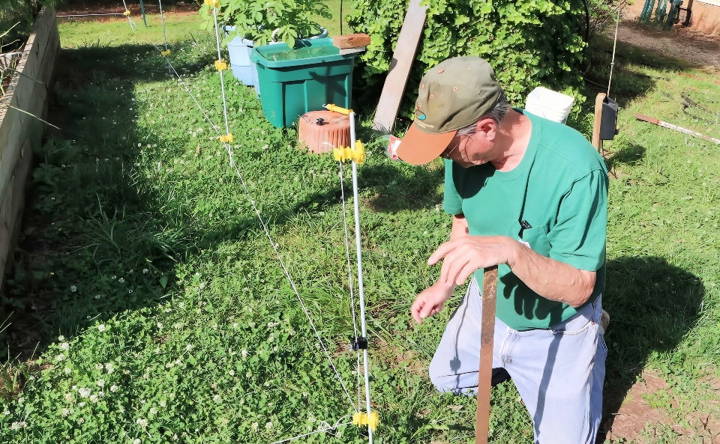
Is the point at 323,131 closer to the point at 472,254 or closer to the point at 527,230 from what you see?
the point at 527,230

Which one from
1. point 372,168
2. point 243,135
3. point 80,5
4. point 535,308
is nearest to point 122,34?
point 80,5

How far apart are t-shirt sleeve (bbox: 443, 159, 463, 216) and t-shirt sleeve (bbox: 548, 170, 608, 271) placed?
539 mm

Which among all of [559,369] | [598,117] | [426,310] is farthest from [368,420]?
[598,117]

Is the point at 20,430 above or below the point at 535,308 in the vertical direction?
below

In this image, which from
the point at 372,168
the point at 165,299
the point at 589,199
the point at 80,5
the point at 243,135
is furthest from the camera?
the point at 80,5

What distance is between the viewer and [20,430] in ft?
10.00

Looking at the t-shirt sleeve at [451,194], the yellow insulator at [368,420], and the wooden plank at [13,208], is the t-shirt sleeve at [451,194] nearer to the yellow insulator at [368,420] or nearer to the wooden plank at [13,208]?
the yellow insulator at [368,420]

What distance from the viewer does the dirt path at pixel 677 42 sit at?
987cm

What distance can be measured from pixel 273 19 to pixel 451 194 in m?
3.94

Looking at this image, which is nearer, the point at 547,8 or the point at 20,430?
the point at 20,430

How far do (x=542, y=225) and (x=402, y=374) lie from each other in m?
1.45

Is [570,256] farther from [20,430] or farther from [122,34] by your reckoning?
[122,34]

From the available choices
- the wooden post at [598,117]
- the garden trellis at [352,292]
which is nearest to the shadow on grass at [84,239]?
the garden trellis at [352,292]

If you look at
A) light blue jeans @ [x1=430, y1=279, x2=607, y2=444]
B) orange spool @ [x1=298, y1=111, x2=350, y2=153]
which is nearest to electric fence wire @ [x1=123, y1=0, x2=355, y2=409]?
orange spool @ [x1=298, y1=111, x2=350, y2=153]
